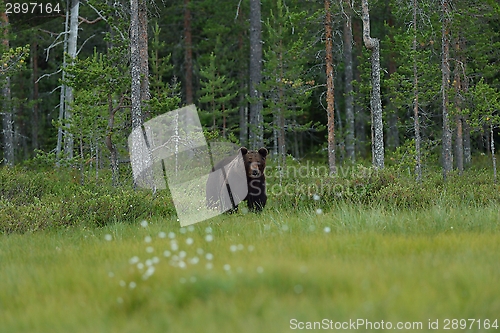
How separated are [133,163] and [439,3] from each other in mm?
12458

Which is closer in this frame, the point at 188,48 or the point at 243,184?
the point at 243,184

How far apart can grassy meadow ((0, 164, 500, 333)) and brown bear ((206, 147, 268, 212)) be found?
3556mm

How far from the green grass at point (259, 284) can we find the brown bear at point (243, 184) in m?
4.08

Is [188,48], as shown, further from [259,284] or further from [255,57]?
[259,284]

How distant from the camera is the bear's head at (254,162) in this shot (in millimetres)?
11112

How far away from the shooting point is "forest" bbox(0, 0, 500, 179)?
1546 centimetres

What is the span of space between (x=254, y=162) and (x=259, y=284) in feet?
21.8

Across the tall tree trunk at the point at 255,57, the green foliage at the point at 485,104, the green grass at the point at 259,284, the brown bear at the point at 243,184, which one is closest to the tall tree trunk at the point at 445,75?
the green foliage at the point at 485,104

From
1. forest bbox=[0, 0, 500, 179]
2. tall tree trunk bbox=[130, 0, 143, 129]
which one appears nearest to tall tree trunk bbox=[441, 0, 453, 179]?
forest bbox=[0, 0, 500, 179]

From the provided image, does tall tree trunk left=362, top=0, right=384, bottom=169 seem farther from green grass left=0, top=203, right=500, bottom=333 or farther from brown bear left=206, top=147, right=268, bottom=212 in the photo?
green grass left=0, top=203, right=500, bottom=333

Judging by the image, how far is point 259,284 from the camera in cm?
463

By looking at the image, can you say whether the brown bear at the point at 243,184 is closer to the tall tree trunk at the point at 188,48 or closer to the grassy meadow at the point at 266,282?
the grassy meadow at the point at 266,282

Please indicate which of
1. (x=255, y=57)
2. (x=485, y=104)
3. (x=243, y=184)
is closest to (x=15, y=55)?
(x=243, y=184)

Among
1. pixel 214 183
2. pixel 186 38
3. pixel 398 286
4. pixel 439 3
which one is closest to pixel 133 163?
pixel 214 183
